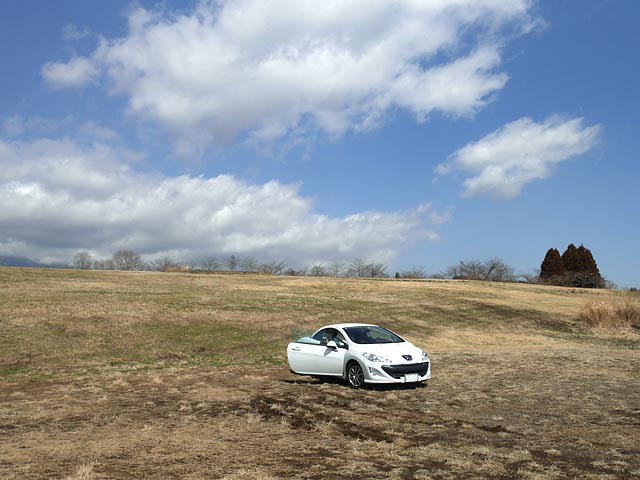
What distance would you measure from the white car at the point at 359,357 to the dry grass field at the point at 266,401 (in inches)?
15.5

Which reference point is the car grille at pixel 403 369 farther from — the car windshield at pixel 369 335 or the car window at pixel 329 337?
the car window at pixel 329 337

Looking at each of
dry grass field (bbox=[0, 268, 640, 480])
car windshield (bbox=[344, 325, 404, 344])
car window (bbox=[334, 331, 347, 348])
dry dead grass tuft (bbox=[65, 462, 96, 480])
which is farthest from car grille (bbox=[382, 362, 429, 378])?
dry dead grass tuft (bbox=[65, 462, 96, 480])

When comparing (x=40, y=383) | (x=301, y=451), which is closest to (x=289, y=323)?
(x=40, y=383)

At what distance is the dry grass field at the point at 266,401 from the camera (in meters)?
7.06

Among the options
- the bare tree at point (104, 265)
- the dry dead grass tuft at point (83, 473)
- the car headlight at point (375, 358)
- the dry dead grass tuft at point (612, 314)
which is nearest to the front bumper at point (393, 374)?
the car headlight at point (375, 358)

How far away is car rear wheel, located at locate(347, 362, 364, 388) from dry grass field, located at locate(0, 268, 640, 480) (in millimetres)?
214

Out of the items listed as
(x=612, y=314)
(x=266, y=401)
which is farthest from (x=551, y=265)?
(x=266, y=401)

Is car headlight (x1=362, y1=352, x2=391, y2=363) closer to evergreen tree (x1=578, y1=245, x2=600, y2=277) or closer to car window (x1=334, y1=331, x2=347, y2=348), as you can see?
car window (x1=334, y1=331, x2=347, y2=348)

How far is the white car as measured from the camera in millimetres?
12703

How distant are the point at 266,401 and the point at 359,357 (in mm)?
2539

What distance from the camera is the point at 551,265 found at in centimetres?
9150

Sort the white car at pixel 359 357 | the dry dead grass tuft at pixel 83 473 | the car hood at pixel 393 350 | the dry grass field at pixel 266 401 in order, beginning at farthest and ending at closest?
1. the car hood at pixel 393 350
2. the white car at pixel 359 357
3. the dry grass field at pixel 266 401
4. the dry dead grass tuft at pixel 83 473

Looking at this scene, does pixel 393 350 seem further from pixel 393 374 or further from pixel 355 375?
pixel 355 375

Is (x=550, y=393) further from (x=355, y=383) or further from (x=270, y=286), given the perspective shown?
(x=270, y=286)
